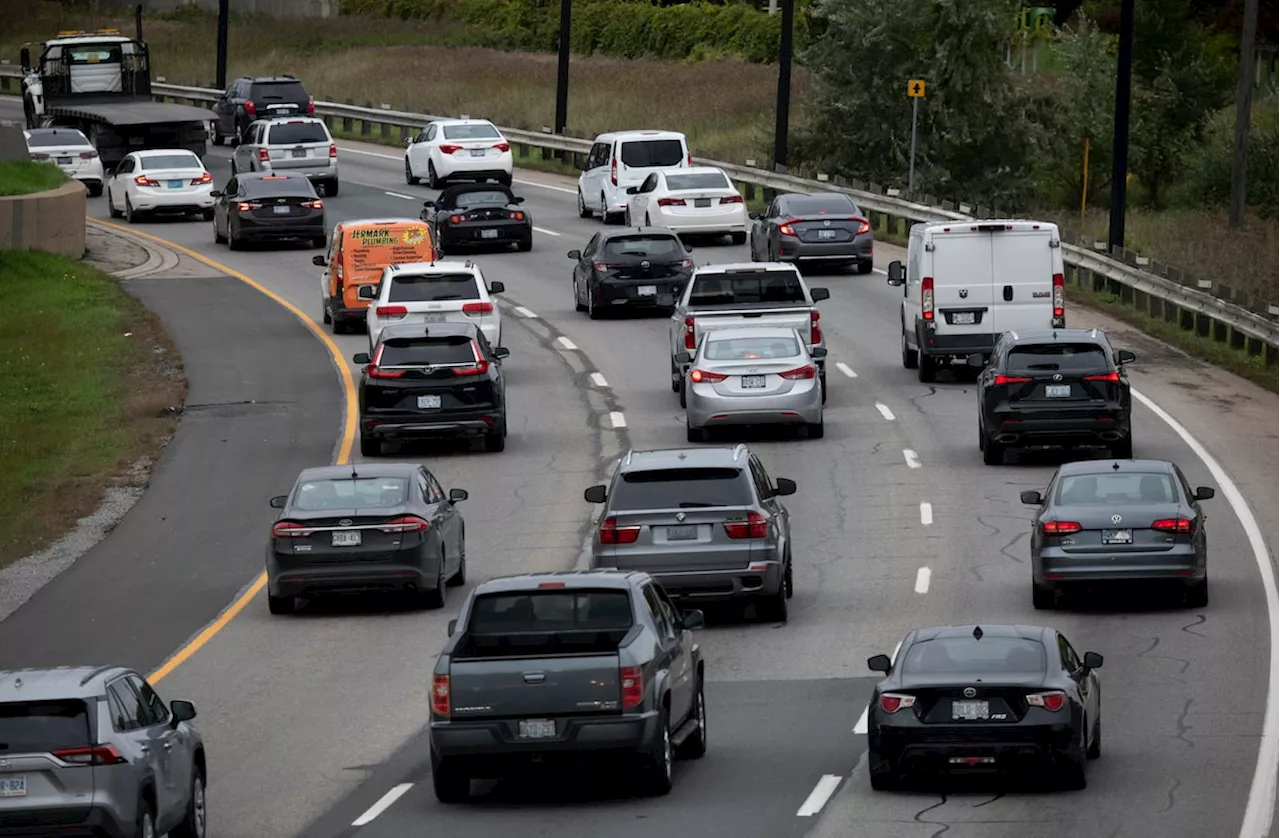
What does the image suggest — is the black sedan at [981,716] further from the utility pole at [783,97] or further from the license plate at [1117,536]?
the utility pole at [783,97]

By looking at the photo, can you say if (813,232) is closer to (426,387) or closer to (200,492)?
(426,387)

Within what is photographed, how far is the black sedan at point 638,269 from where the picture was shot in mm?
43906

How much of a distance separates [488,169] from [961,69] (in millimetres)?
13038

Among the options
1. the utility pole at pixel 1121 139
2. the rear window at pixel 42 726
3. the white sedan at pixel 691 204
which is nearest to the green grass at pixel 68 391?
the white sedan at pixel 691 204

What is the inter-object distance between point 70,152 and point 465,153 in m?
9.83

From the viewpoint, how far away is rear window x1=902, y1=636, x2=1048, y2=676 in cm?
1719

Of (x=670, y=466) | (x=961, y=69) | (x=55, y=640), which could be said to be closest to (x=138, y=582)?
(x=55, y=640)

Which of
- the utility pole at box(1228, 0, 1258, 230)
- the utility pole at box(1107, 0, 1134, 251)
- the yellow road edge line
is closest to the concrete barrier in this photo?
the yellow road edge line

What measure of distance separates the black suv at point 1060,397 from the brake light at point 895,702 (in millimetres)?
14869

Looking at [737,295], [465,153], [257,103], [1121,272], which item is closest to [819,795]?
[737,295]

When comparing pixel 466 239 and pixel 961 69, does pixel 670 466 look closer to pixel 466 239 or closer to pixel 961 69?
pixel 466 239

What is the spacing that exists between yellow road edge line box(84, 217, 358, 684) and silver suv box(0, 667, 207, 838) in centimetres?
784

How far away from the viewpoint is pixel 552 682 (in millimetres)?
16781

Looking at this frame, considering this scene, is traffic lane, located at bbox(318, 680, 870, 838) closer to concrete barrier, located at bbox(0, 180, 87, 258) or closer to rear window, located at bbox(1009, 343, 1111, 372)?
rear window, located at bbox(1009, 343, 1111, 372)
